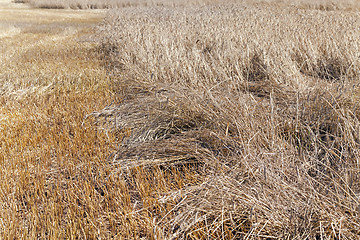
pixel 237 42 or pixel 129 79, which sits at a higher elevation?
pixel 237 42

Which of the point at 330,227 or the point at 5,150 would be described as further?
the point at 5,150

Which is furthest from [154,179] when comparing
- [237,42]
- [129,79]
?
[237,42]

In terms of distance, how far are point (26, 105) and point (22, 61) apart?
140 inches

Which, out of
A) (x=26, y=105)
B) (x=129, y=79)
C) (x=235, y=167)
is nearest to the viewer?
(x=235, y=167)

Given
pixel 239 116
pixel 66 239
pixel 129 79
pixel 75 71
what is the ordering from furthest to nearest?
pixel 75 71 → pixel 129 79 → pixel 239 116 → pixel 66 239

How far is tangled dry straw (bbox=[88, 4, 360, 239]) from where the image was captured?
1497 mm

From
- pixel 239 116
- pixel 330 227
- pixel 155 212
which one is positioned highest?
pixel 239 116

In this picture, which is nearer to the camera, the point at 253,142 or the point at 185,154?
the point at 253,142

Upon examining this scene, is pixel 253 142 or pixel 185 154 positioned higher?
pixel 253 142

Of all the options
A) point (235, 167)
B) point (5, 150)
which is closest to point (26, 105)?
point (5, 150)

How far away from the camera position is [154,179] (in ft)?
6.76

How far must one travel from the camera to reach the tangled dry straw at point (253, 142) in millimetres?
1497

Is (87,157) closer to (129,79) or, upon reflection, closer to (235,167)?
(235,167)

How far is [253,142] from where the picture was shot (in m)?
2.06
